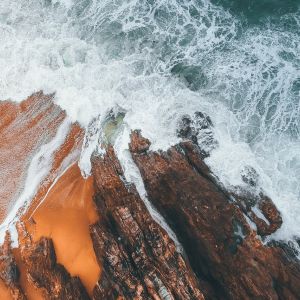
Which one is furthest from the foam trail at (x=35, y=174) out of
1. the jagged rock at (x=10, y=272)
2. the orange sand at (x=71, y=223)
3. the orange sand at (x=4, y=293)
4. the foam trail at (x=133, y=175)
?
the foam trail at (x=133, y=175)

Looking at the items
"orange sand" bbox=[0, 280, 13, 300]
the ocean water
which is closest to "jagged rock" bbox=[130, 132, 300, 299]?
the ocean water

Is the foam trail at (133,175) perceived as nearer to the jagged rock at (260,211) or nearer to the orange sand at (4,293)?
the jagged rock at (260,211)

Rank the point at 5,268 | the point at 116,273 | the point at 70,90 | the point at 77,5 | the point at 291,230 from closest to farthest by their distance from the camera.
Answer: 1. the point at 116,273
2. the point at 5,268
3. the point at 291,230
4. the point at 70,90
5. the point at 77,5

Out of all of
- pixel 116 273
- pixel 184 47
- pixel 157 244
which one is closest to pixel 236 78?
pixel 184 47

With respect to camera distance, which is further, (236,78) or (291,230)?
(236,78)

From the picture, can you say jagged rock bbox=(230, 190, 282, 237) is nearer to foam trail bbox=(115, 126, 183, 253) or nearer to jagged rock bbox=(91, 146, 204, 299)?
foam trail bbox=(115, 126, 183, 253)

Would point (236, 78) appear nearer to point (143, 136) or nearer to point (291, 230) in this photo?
point (143, 136)

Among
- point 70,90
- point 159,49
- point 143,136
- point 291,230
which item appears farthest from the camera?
point 159,49
